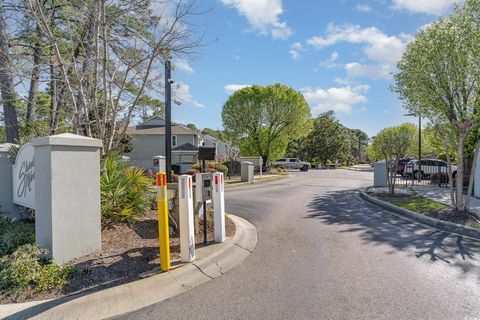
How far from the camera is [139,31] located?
8008 mm

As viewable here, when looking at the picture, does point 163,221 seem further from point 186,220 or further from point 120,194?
point 120,194

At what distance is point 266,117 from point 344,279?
29732 millimetres

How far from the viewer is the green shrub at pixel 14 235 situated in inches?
194

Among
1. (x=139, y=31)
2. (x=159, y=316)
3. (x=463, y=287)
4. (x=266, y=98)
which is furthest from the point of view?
(x=266, y=98)

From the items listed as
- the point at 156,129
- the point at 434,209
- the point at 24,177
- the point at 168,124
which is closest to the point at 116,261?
the point at 24,177

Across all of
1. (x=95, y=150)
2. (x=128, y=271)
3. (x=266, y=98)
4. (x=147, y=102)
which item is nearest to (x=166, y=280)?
(x=128, y=271)

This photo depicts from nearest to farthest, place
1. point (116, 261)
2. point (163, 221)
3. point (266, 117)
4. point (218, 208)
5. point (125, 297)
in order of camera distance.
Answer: point (125, 297) < point (163, 221) < point (116, 261) < point (218, 208) < point (266, 117)

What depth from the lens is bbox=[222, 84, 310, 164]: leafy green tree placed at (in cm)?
3278

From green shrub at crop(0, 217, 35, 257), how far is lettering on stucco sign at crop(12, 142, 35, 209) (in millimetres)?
396

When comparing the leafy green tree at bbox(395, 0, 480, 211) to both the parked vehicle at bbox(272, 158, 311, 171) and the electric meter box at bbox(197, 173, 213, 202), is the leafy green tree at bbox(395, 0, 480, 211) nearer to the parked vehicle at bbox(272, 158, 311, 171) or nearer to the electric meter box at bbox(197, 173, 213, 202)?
the electric meter box at bbox(197, 173, 213, 202)

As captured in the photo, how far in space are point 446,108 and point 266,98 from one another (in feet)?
78.8

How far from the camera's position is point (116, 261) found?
184 inches

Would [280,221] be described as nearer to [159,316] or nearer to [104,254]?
[104,254]

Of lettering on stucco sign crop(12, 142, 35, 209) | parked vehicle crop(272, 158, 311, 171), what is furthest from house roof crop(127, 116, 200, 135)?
lettering on stucco sign crop(12, 142, 35, 209)
